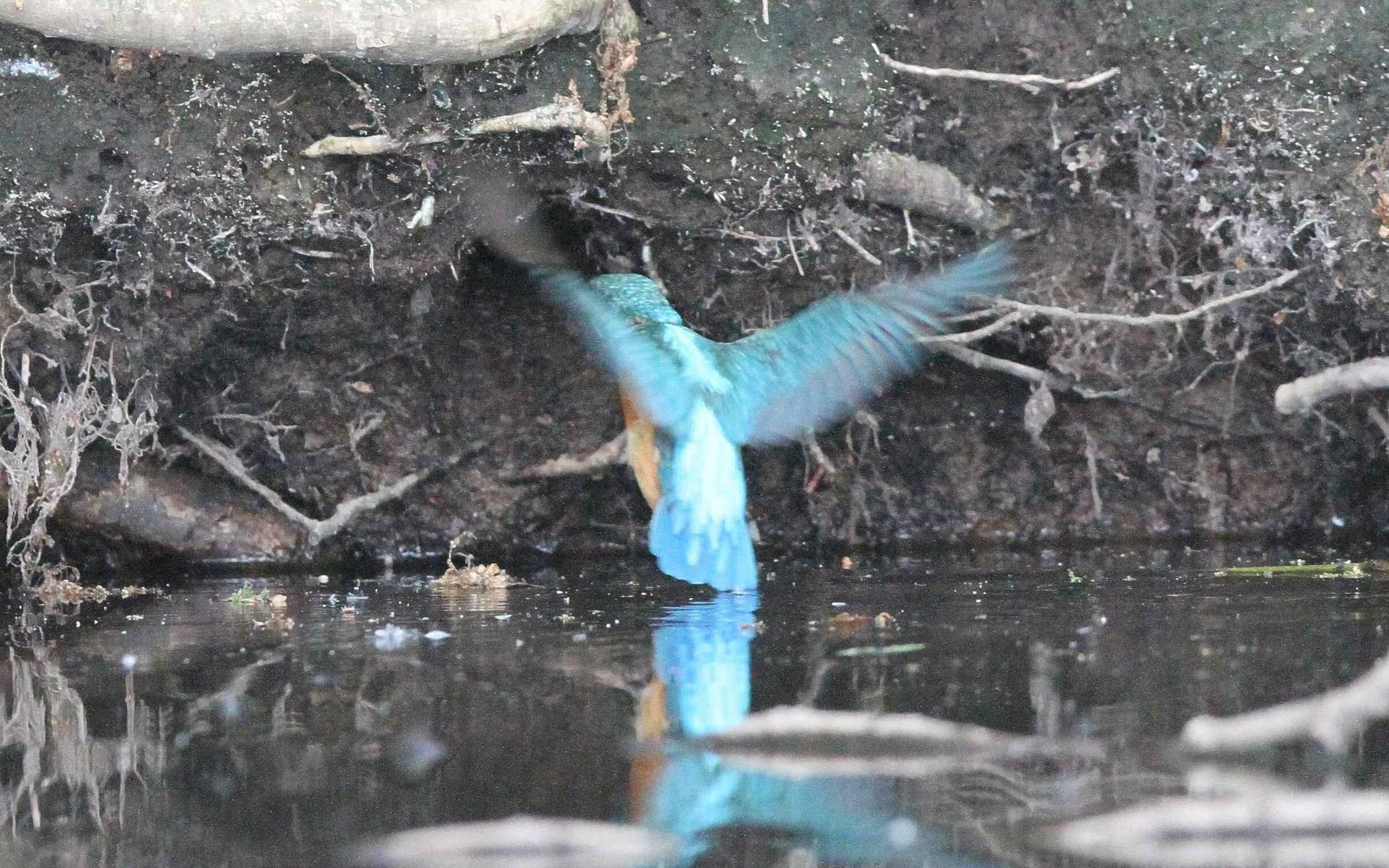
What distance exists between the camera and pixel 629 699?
129 inches

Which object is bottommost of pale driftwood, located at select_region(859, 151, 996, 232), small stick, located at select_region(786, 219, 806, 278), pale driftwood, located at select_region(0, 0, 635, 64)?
small stick, located at select_region(786, 219, 806, 278)

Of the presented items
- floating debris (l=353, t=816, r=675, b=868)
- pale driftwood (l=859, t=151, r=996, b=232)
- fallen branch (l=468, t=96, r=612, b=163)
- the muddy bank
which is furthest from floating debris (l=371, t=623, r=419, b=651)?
pale driftwood (l=859, t=151, r=996, b=232)

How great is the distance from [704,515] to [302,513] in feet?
5.99

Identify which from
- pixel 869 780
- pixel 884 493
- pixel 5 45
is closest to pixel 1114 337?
pixel 884 493

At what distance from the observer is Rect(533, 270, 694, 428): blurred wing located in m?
4.69

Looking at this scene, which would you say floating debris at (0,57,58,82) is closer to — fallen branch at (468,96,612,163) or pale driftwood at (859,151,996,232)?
fallen branch at (468,96,612,163)

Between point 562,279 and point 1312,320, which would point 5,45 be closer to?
point 562,279

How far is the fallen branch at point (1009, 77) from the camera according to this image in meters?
4.93

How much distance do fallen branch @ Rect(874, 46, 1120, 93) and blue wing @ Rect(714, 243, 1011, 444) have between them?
590mm

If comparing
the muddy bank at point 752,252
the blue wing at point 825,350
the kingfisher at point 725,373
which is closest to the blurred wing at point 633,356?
the kingfisher at point 725,373

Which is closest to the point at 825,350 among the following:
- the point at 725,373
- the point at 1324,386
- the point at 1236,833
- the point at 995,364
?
the point at 725,373

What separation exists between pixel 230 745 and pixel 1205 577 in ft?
10.0

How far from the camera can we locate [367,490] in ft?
19.2

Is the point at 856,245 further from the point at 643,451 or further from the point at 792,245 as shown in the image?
the point at 643,451
